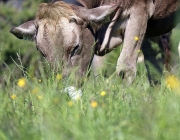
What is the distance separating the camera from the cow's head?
6.81 metres

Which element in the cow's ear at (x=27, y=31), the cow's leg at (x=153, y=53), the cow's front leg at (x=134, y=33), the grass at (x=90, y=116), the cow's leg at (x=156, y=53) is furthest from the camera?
the cow's leg at (x=153, y=53)

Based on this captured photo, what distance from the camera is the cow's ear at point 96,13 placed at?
22.2 feet

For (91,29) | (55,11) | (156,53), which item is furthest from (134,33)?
(156,53)

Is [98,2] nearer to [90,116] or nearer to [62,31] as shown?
[62,31]

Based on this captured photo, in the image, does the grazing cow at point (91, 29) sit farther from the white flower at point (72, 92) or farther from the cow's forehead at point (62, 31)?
the white flower at point (72, 92)

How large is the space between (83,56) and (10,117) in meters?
2.73

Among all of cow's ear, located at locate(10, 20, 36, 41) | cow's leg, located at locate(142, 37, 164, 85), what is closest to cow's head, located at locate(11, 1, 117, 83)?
cow's ear, located at locate(10, 20, 36, 41)

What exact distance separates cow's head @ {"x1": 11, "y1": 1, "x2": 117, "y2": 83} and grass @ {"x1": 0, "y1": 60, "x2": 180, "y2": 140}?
145cm

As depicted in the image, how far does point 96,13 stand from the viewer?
273 inches

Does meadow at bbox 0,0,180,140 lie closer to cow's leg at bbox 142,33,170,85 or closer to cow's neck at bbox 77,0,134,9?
cow's neck at bbox 77,0,134,9

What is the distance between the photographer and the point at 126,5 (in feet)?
23.7

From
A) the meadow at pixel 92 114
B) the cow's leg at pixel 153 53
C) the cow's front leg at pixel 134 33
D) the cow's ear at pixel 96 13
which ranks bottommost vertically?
the cow's leg at pixel 153 53

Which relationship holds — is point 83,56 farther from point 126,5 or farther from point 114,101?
point 114,101

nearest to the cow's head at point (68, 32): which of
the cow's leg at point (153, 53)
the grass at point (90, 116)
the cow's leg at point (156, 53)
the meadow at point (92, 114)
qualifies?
the meadow at point (92, 114)
